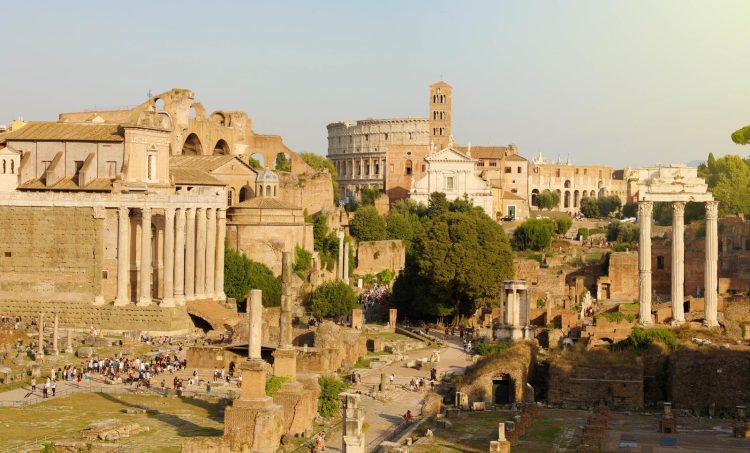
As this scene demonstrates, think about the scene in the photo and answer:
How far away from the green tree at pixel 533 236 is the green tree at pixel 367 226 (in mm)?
8387

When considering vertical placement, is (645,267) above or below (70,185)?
below

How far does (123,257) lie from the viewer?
54.5 meters

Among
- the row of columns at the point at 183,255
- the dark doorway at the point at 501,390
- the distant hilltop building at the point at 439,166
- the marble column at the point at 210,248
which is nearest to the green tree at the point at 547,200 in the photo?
the distant hilltop building at the point at 439,166

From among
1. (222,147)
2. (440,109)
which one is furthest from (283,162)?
(440,109)

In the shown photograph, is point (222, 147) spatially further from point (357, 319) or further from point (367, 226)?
point (357, 319)

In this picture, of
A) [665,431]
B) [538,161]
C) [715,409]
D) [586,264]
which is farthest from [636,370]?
[538,161]

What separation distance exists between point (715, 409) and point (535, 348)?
7896mm

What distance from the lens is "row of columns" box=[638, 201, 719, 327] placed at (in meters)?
51.0

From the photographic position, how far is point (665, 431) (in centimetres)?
3453

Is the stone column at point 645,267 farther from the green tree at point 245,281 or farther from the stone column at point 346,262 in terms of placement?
the stone column at point 346,262

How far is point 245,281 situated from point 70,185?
8.99m

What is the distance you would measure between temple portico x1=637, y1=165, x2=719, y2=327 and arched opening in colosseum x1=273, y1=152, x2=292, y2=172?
37978 mm

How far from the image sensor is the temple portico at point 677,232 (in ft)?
168

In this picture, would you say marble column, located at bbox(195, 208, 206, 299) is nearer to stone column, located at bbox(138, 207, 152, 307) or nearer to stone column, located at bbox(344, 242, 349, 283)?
stone column, located at bbox(138, 207, 152, 307)
